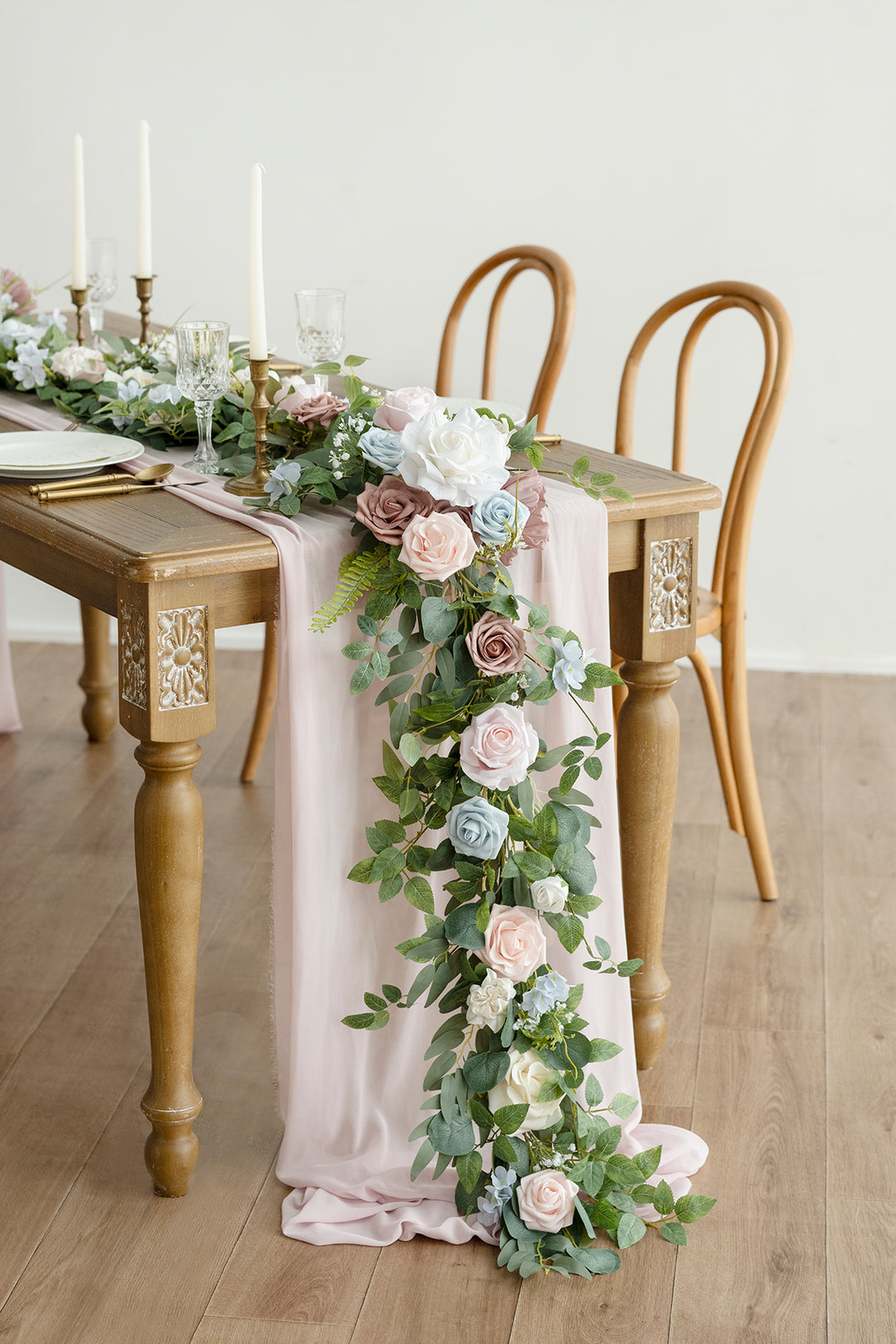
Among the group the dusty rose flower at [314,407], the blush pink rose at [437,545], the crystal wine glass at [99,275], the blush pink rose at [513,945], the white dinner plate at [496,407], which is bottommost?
the blush pink rose at [513,945]

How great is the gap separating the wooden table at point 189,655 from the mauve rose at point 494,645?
0.78ft

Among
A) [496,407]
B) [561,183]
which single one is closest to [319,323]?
[496,407]

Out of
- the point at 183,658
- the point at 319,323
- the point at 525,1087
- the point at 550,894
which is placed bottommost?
the point at 525,1087

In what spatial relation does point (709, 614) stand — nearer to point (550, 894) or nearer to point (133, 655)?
point (550, 894)

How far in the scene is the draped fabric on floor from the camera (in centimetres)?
164

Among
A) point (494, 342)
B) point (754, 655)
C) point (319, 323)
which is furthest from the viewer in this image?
point (754, 655)

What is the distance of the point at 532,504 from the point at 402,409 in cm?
18

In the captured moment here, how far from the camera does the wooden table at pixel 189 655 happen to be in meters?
1.55

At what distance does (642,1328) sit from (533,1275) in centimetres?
14

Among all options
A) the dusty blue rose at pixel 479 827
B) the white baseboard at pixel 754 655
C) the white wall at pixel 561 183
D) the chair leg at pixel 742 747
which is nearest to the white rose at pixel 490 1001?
the dusty blue rose at pixel 479 827

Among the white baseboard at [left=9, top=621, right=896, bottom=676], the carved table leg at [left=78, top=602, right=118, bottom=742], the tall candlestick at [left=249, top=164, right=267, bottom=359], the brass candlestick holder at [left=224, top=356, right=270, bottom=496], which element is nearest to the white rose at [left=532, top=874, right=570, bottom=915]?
the brass candlestick holder at [left=224, top=356, right=270, bottom=496]

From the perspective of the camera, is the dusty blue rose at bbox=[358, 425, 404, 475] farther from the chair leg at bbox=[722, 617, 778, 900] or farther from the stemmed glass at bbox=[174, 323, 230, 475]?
the chair leg at bbox=[722, 617, 778, 900]

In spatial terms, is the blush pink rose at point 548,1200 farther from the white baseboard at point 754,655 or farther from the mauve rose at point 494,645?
the white baseboard at point 754,655

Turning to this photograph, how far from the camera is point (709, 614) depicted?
237cm
